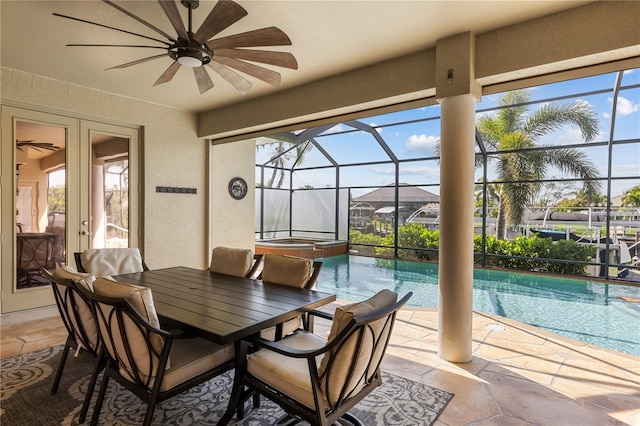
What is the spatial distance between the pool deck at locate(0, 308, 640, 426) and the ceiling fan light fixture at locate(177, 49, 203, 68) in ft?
9.59

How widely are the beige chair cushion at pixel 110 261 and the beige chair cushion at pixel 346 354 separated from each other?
2.81 metres

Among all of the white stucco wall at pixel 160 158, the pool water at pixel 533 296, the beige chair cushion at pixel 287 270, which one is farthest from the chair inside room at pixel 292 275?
the white stucco wall at pixel 160 158

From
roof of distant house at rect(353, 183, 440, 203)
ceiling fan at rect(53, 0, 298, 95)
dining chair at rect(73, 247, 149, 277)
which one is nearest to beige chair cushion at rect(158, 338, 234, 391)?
dining chair at rect(73, 247, 149, 277)

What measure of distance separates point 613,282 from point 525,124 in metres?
4.08

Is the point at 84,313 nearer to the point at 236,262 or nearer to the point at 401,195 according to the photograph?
the point at 236,262

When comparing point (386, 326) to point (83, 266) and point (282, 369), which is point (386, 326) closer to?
point (282, 369)

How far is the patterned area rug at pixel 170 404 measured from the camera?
2.19 m

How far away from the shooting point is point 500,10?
2.61 metres

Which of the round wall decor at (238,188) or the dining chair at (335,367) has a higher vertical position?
the round wall decor at (238,188)

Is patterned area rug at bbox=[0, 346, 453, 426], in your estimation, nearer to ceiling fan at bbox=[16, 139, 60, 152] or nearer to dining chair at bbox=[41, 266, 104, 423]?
dining chair at bbox=[41, 266, 104, 423]

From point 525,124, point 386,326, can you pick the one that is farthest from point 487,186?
point 386,326

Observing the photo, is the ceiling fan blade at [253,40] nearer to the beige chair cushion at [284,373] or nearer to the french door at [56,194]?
the beige chair cushion at [284,373]

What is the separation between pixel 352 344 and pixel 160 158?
15.9 ft

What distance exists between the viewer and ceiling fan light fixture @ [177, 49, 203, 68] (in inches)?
91.7
